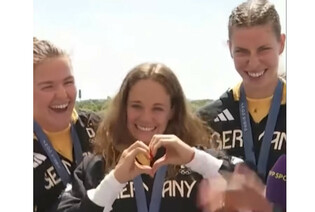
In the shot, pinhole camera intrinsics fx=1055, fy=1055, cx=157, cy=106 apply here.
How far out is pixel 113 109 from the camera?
126 inches

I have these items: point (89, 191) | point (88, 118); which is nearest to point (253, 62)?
point (88, 118)

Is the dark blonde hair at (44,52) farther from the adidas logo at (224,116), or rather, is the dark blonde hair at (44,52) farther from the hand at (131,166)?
the adidas logo at (224,116)

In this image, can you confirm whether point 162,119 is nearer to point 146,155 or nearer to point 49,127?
point 146,155

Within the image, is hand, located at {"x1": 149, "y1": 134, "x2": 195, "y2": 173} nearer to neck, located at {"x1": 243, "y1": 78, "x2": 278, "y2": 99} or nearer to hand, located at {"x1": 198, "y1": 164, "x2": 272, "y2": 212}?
hand, located at {"x1": 198, "y1": 164, "x2": 272, "y2": 212}

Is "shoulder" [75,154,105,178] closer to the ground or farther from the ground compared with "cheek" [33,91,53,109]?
closer to the ground

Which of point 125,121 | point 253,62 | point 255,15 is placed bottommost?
point 125,121

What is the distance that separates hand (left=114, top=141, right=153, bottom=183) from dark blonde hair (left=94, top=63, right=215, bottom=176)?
2 cm

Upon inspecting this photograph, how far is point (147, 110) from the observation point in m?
3.18

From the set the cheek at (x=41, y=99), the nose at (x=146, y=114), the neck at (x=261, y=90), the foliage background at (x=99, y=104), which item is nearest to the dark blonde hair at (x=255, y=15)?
the neck at (x=261, y=90)

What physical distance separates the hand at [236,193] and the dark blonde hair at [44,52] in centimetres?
59

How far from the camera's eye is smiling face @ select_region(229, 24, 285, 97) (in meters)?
3.17

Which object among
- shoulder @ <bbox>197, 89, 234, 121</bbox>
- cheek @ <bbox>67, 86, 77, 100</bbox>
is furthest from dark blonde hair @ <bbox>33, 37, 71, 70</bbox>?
shoulder @ <bbox>197, 89, 234, 121</bbox>

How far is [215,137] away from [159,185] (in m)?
0.22

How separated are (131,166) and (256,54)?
0.51 meters
